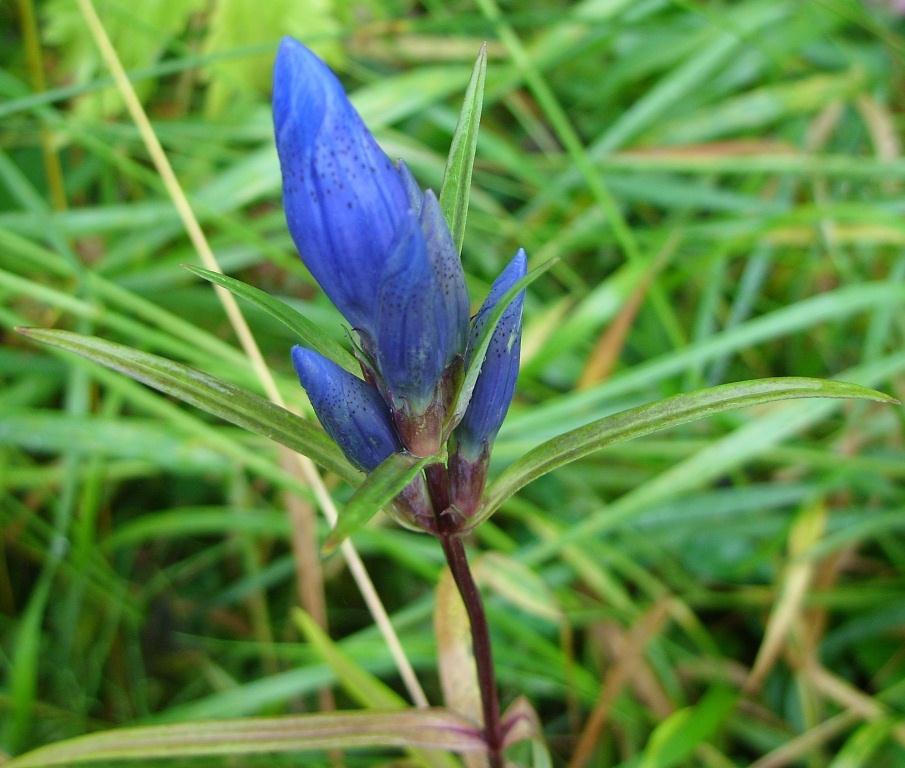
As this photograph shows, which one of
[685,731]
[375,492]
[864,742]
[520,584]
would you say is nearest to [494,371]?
[375,492]

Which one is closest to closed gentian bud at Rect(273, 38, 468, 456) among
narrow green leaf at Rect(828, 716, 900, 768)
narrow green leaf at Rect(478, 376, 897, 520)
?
narrow green leaf at Rect(478, 376, 897, 520)

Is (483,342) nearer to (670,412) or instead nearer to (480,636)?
(670,412)

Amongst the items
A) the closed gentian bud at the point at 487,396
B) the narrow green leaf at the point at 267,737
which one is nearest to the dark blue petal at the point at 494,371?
the closed gentian bud at the point at 487,396

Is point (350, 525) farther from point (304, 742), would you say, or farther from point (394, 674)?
point (394, 674)

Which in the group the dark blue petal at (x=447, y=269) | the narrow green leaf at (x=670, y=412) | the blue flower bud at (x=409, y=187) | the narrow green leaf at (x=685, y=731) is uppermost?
the blue flower bud at (x=409, y=187)

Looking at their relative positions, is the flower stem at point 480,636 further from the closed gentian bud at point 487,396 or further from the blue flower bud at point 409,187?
the blue flower bud at point 409,187

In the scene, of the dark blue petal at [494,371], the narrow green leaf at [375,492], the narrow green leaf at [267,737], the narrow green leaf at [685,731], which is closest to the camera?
the narrow green leaf at [375,492]

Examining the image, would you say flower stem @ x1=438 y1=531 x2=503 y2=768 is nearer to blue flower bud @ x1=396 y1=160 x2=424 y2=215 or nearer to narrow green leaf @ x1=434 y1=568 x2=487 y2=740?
narrow green leaf @ x1=434 y1=568 x2=487 y2=740

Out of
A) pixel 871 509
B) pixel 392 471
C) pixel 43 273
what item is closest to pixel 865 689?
pixel 871 509
